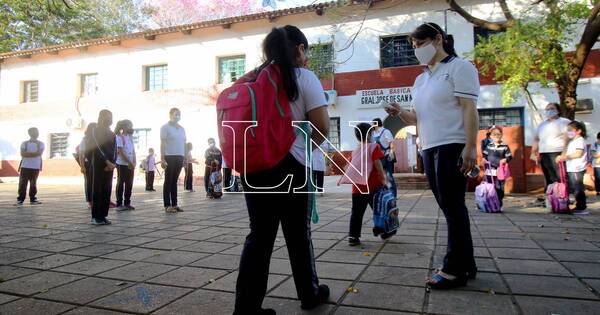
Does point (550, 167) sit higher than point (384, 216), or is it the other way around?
point (550, 167)

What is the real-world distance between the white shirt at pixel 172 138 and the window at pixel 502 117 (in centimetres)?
1069

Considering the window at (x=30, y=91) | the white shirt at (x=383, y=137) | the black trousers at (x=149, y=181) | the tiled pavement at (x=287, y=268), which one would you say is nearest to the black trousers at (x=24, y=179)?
the tiled pavement at (x=287, y=268)

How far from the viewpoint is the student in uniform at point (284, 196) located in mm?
2127

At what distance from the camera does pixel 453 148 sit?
2750 mm

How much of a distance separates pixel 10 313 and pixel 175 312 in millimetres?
1007

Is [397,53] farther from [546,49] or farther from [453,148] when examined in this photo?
[453,148]

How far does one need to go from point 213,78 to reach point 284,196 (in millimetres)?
16433

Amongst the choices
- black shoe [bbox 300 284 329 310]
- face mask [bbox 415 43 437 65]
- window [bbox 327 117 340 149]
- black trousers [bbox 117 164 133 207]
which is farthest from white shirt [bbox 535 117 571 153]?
window [bbox 327 117 340 149]

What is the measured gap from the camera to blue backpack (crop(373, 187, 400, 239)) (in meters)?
4.36

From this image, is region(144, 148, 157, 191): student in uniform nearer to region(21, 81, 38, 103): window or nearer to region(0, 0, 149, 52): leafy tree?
region(21, 81, 38, 103): window

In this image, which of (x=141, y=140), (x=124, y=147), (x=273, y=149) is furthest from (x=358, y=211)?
(x=141, y=140)

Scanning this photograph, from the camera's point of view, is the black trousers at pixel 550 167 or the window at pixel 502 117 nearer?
the black trousers at pixel 550 167

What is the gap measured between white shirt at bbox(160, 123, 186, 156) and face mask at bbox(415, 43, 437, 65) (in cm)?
516

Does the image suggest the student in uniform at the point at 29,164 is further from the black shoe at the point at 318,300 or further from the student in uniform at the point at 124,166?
the black shoe at the point at 318,300
